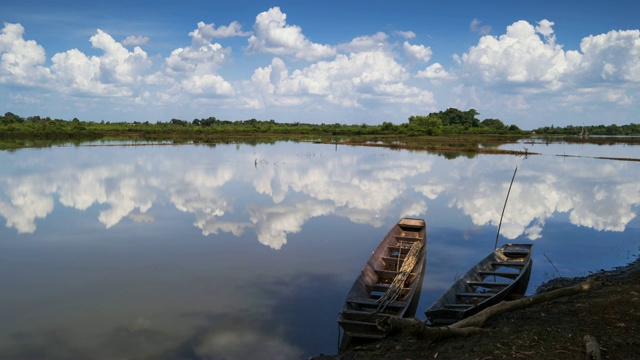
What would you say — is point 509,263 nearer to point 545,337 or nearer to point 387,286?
point 387,286

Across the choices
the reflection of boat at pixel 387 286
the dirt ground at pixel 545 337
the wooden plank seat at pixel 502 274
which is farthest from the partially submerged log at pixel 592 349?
the wooden plank seat at pixel 502 274

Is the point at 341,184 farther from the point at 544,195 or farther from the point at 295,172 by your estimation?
the point at 544,195

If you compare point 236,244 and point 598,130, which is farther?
point 598,130

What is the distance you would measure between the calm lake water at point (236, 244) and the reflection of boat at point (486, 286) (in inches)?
22.6

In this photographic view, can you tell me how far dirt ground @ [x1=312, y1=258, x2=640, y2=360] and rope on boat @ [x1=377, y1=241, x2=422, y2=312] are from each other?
0.72 meters

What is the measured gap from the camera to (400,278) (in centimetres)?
741

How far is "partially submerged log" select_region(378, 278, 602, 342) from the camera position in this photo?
4.97 m

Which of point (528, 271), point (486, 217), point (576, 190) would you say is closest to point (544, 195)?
point (576, 190)

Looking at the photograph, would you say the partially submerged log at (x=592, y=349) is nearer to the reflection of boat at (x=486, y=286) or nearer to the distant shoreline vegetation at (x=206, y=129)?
the reflection of boat at (x=486, y=286)

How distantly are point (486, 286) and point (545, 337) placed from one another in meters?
2.64

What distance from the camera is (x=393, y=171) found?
2525 centimetres

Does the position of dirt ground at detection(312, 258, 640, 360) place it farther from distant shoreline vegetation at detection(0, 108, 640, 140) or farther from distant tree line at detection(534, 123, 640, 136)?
distant tree line at detection(534, 123, 640, 136)

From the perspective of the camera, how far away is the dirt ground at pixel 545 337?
482cm

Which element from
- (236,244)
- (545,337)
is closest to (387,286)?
(545,337)
